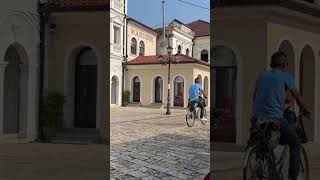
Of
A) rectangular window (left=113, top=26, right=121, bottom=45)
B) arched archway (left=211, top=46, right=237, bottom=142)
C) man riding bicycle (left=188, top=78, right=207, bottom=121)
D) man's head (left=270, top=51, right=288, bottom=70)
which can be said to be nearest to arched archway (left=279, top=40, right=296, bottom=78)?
man's head (left=270, top=51, right=288, bottom=70)

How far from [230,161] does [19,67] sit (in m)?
0.67

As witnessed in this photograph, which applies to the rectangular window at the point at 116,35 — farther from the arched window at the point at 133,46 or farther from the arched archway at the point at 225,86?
the arched archway at the point at 225,86

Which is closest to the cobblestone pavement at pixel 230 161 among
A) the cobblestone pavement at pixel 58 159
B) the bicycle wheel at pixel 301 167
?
the bicycle wheel at pixel 301 167

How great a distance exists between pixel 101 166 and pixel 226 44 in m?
0.68

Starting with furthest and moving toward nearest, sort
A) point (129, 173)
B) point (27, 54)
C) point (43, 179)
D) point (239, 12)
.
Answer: point (43, 179), point (129, 173), point (27, 54), point (239, 12)

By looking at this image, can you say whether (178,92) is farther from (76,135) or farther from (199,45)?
(76,135)

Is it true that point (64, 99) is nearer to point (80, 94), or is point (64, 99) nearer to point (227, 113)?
point (80, 94)

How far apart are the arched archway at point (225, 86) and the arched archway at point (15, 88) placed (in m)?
0.51

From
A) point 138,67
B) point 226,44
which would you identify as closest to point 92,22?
point 138,67

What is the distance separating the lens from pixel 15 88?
1245 millimetres

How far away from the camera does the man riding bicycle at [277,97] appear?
1174 mm

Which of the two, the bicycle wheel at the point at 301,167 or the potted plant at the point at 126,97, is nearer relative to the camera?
the potted plant at the point at 126,97

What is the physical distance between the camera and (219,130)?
1.20 meters

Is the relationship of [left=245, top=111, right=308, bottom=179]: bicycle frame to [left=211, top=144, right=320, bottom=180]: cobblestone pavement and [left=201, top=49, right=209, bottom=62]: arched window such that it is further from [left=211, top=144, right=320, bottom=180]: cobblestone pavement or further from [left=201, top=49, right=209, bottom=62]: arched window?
[left=201, top=49, right=209, bottom=62]: arched window
